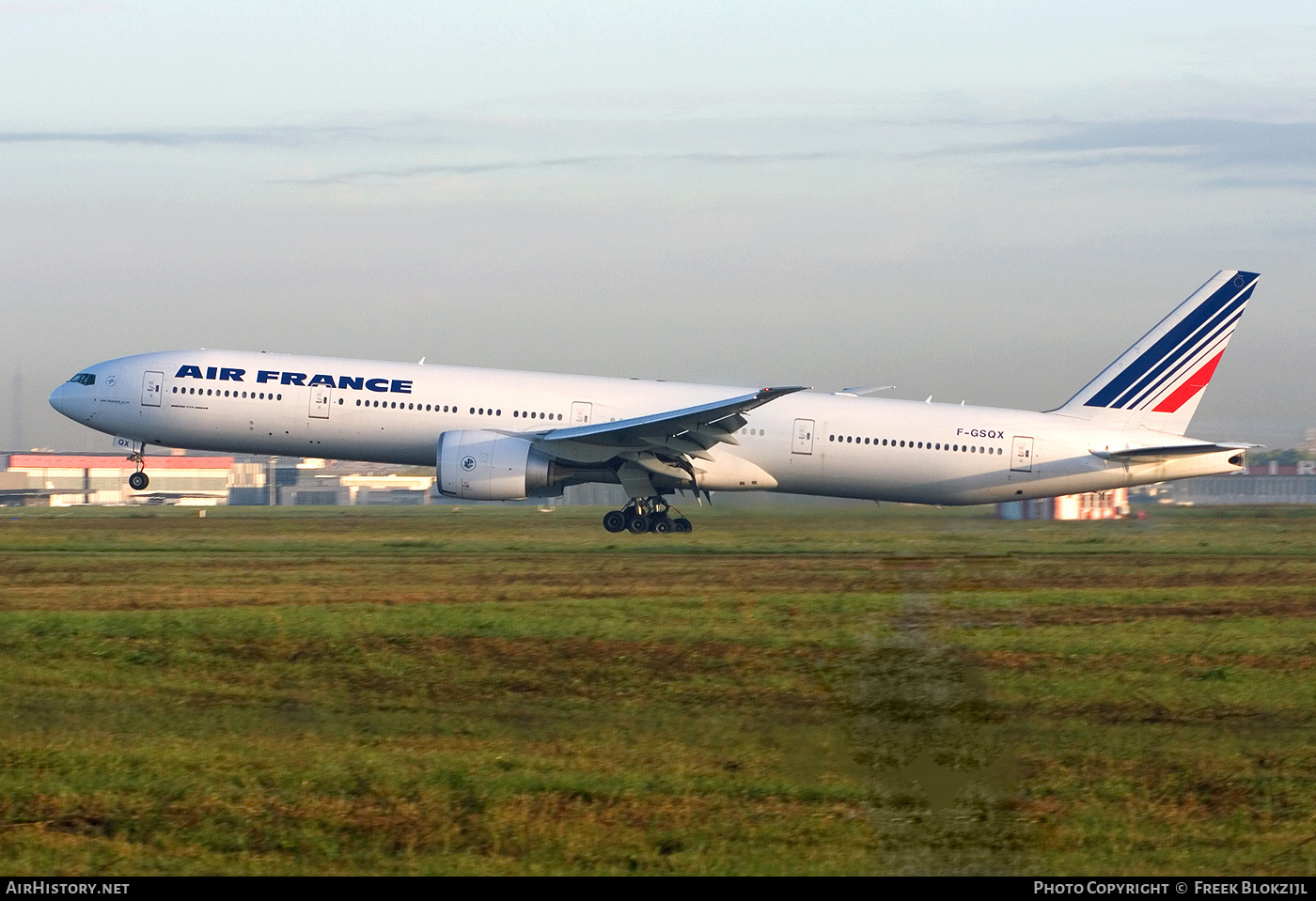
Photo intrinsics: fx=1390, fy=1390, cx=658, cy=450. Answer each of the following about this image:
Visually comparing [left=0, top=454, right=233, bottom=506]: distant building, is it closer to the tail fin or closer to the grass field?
the tail fin

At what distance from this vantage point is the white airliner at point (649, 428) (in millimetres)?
34312

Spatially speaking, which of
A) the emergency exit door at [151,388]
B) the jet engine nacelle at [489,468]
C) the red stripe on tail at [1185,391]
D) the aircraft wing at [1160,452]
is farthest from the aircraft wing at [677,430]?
the red stripe on tail at [1185,391]

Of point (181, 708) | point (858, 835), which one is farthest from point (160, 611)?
point (858, 835)

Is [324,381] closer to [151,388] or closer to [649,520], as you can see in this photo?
[151,388]

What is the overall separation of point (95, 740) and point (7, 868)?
123 inches

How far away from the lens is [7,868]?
29.2ft

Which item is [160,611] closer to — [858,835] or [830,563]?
[858,835]

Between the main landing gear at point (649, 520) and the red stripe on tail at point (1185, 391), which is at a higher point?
the red stripe on tail at point (1185, 391)

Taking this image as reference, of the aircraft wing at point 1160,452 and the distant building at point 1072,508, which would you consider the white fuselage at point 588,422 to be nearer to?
the aircraft wing at point 1160,452

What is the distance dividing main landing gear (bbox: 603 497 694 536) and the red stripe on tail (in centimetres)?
1317

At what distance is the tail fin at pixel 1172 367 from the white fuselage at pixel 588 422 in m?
0.72

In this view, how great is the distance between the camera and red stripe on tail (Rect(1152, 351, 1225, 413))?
37.4m

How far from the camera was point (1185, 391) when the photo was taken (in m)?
37.5

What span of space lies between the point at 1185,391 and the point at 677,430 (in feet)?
46.7
